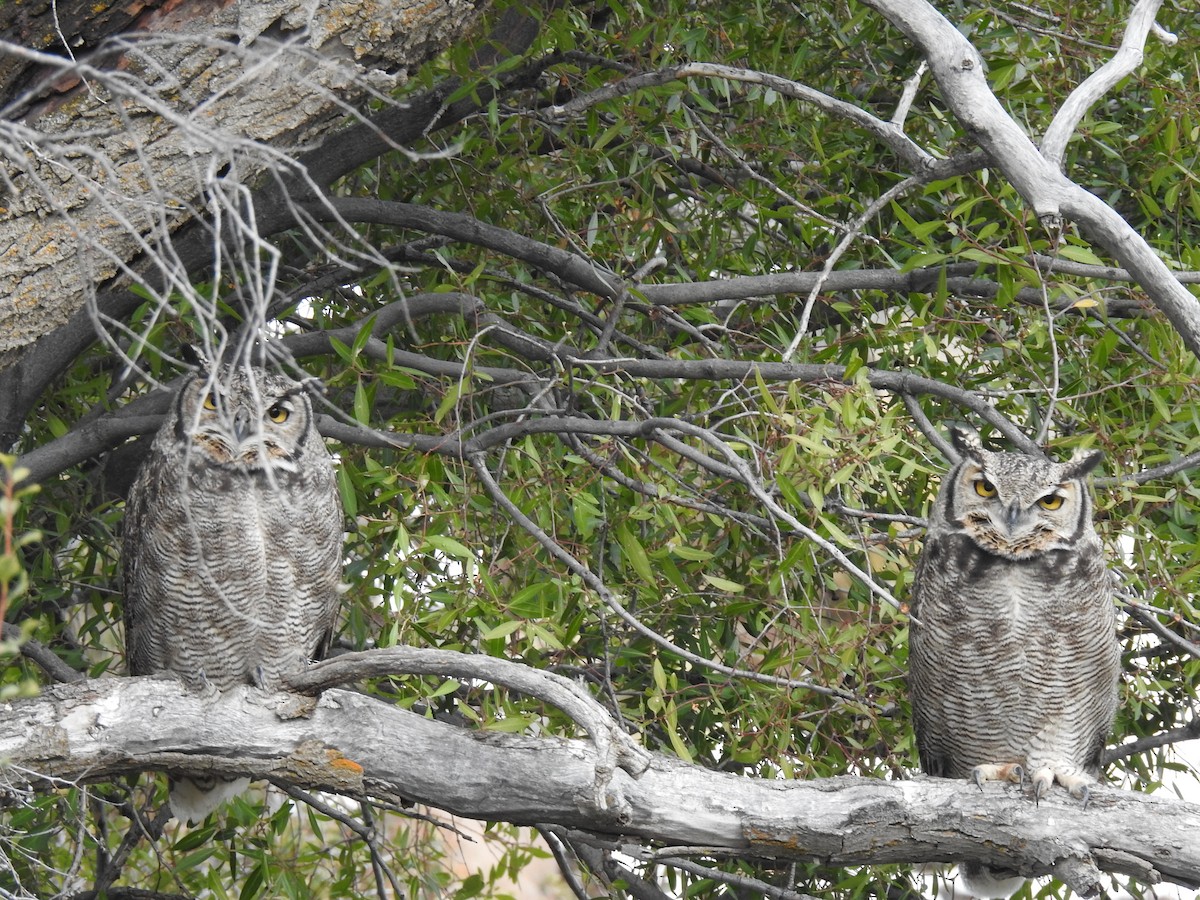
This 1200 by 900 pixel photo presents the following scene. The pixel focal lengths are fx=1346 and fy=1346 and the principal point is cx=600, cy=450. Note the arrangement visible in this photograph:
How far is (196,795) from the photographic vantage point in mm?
3227

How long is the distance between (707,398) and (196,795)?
155 centimetres

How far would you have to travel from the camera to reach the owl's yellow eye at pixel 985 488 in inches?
112

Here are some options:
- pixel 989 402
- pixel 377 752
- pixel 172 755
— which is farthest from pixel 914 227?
pixel 172 755

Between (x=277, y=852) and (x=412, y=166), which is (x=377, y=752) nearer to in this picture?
(x=277, y=852)

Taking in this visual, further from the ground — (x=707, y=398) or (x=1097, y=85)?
(x=1097, y=85)

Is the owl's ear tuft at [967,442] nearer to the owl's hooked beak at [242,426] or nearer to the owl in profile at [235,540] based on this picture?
the owl in profile at [235,540]

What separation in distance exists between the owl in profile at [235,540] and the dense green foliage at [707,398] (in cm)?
10

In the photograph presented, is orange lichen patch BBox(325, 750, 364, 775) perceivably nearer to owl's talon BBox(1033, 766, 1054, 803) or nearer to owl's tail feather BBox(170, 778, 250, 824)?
owl's tail feather BBox(170, 778, 250, 824)

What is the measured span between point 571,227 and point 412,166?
511 millimetres

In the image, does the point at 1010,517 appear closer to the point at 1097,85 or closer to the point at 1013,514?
the point at 1013,514

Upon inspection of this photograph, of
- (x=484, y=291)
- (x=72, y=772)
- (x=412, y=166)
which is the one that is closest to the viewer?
(x=72, y=772)

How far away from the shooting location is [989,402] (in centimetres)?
303

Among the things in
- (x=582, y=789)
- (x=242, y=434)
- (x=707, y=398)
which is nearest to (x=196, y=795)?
(x=242, y=434)

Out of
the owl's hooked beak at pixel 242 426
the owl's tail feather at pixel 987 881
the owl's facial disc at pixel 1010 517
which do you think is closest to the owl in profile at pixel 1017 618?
the owl's facial disc at pixel 1010 517
